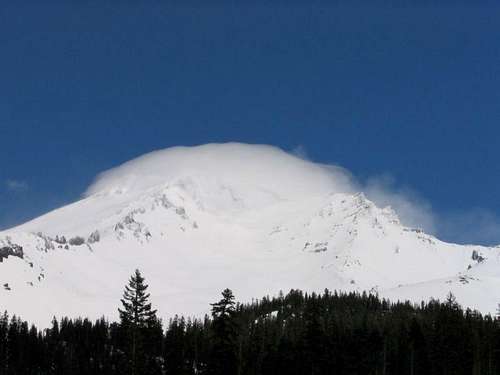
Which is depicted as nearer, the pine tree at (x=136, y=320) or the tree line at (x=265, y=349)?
the pine tree at (x=136, y=320)

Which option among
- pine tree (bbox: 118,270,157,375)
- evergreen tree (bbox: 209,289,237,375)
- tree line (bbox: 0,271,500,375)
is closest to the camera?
pine tree (bbox: 118,270,157,375)

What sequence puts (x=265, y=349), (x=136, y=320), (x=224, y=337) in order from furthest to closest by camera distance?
(x=265, y=349), (x=224, y=337), (x=136, y=320)

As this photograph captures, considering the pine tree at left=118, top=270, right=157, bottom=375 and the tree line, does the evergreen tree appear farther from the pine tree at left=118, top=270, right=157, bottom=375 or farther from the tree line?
the pine tree at left=118, top=270, right=157, bottom=375

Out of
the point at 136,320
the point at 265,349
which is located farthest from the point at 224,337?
the point at 265,349

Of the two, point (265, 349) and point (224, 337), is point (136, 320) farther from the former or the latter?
point (265, 349)

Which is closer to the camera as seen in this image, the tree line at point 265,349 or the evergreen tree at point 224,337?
the tree line at point 265,349

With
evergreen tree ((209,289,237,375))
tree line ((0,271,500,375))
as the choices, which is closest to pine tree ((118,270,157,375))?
tree line ((0,271,500,375))

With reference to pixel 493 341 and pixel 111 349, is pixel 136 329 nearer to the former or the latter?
pixel 493 341

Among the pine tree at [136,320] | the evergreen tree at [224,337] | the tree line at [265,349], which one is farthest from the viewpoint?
the evergreen tree at [224,337]

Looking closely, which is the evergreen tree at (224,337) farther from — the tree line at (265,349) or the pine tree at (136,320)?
the pine tree at (136,320)

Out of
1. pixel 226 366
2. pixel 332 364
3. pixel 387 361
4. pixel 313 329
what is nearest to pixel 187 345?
pixel 387 361

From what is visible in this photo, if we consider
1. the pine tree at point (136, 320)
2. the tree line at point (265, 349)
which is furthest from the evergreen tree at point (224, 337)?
the pine tree at point (136, 320)

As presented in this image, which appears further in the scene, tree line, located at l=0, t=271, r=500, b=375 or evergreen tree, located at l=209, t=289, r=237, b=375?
evergreen tree, located at l=209, t=289, r=237, b=375

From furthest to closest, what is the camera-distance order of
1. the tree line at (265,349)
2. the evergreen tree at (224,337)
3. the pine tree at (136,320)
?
the evergreen tree at (224,337)
the tree line at (265,349)
the pine tree at (136,320)
